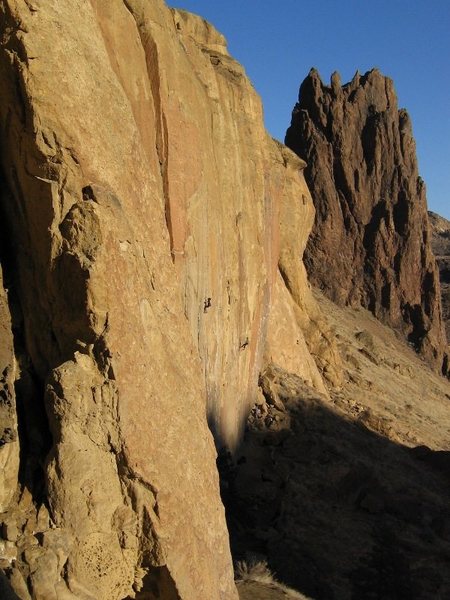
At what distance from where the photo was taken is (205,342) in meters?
13.6

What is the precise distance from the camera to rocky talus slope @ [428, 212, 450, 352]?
64.9 meters

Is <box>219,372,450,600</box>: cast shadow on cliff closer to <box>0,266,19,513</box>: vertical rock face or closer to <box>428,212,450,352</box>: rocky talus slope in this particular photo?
<box>0,266,19,513</box>: vertical rock face

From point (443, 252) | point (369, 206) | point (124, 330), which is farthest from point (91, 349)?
point (443, 252)

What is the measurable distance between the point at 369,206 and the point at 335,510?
39.0m

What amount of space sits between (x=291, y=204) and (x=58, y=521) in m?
21.0

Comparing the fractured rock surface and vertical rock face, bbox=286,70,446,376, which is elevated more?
vertical rock face, bbox=286,70,446,376

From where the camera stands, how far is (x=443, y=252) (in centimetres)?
9512

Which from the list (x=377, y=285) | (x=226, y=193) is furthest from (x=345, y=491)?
(x=377, y=285)

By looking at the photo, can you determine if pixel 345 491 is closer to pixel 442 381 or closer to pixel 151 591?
pixel 151 591

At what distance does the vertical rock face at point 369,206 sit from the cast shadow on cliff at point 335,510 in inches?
1231

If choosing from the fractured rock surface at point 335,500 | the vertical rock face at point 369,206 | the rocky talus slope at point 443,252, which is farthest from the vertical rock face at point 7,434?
the rocky talus slope at point 443,252

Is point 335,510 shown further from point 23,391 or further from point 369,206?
point 369,206

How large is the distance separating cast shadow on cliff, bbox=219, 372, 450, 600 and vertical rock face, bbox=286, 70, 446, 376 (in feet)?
103

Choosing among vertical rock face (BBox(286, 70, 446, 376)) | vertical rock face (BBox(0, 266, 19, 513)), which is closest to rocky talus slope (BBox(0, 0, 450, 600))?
vertical rock face (BBox(0, 266, 19, 513))
